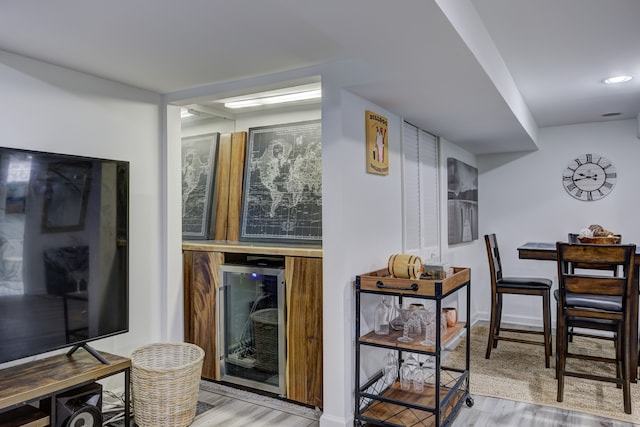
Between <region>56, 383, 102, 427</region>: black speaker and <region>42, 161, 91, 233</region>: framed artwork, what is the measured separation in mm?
825

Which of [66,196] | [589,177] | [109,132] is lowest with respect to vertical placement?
[66,196]

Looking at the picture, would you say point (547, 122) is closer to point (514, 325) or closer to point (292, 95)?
point (514, 325)

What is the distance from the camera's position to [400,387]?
283 centimetres

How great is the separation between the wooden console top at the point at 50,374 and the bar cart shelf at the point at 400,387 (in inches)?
53.1

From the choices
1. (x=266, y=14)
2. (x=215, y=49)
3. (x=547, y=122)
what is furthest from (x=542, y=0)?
(x=547, y=122)

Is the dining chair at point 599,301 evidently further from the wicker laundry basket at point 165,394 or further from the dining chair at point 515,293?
the wicker laundry basket at point 165,394

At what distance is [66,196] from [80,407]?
106 centimetres

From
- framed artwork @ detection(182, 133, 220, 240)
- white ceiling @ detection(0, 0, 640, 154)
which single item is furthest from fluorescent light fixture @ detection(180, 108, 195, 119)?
white ceiling @ detection(0, 0, 640, 154)

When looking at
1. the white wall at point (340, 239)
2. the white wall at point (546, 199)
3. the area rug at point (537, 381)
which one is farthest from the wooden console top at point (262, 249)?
the white wall at point (546, 199)

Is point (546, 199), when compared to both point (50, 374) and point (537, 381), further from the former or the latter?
point (50, 374)

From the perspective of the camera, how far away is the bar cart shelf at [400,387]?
7.89 ft

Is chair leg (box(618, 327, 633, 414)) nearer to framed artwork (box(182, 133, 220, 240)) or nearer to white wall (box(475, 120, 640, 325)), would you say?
white wall (box(475, 120, 640, 325))

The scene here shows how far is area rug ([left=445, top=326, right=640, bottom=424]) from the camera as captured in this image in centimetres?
299

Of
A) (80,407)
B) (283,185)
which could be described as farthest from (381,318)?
(80,407)
